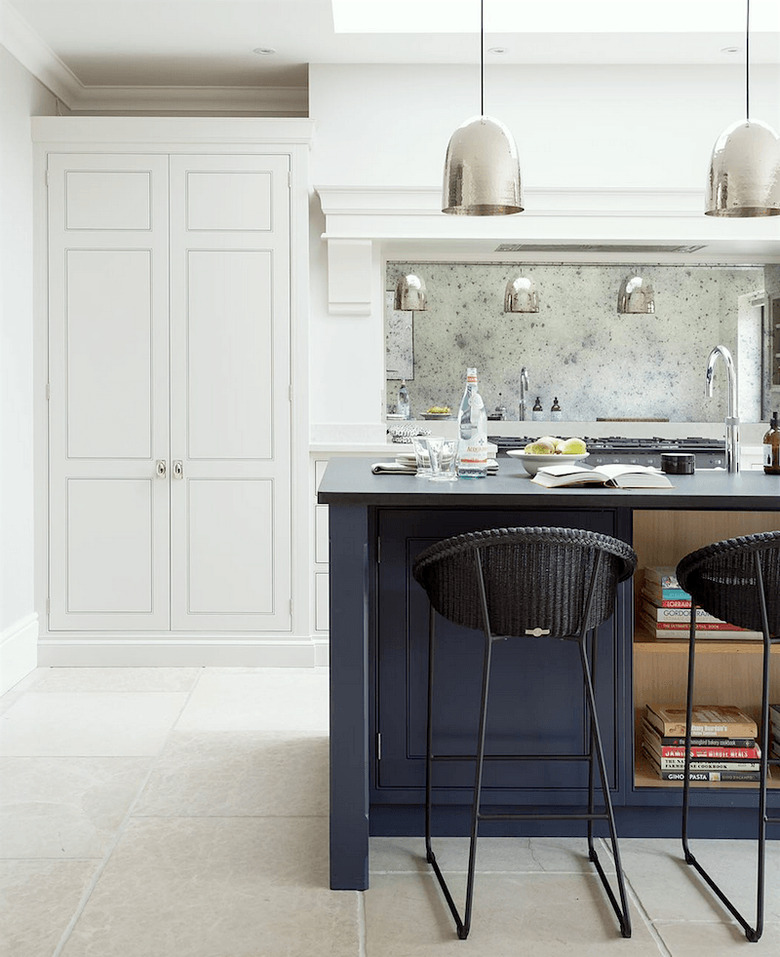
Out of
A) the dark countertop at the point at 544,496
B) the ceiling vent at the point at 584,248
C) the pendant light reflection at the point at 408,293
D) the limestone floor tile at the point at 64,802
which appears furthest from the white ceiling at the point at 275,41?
the limestone floor tile at the point at 64,802

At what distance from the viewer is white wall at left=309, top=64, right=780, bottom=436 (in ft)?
15.3

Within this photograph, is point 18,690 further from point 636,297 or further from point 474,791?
point 636,297

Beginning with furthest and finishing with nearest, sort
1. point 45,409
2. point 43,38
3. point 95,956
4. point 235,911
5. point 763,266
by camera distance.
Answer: point 763,266 → point 45,409 → point 43,38 → point 235,911 → point 95,956

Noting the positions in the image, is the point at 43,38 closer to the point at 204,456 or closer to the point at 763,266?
the point at 204,456

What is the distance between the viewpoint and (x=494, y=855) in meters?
2.71

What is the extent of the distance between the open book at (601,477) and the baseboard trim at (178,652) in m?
2.19

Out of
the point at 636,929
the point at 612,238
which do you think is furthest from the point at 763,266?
the point at 636,929

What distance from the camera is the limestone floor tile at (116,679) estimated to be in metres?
4.30

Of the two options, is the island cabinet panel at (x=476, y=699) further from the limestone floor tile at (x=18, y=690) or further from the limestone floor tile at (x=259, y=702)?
the limestone floor tile at (x=18, y=690)

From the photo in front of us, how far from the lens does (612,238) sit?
4699 mm

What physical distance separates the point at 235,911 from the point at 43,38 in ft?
11.5

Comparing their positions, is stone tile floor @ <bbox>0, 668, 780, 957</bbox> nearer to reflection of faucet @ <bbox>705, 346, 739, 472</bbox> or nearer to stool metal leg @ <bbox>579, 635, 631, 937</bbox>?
stool metal leg @ <bbox>579, 635, 631, 937</bbox>

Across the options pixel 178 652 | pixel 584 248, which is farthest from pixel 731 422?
pixel 178 652

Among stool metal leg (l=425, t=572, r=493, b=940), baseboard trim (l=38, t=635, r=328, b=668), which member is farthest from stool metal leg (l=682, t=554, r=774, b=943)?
baseboard trim (l=38, t=635, r=328, b=668)
